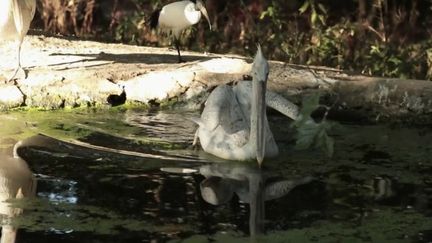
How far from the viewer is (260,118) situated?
595cm

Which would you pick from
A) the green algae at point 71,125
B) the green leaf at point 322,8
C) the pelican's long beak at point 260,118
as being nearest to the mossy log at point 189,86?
the green algae at point 71,125

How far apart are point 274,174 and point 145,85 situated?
2.58m

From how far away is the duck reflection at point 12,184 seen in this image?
472 centimetres

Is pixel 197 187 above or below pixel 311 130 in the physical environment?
below

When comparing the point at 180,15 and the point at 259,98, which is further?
the point at 180,15

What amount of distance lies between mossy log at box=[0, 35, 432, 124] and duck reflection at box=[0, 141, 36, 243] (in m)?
1.44

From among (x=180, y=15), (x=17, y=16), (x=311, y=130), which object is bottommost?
(x=311, y=130)

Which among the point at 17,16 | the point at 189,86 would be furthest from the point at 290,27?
the point at 17,16

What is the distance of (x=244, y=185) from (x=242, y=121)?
1.04 meters

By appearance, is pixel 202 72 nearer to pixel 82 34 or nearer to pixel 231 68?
pixel 231 68

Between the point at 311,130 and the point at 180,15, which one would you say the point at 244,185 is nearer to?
the point at 311,130

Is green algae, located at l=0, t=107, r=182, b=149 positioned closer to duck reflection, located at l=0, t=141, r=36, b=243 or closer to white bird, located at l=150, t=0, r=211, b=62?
duck reflection, located at l=0, t=141, r=36, b=243

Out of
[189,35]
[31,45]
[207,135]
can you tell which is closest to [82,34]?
[189,35]

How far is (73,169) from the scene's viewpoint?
589 centimetres
